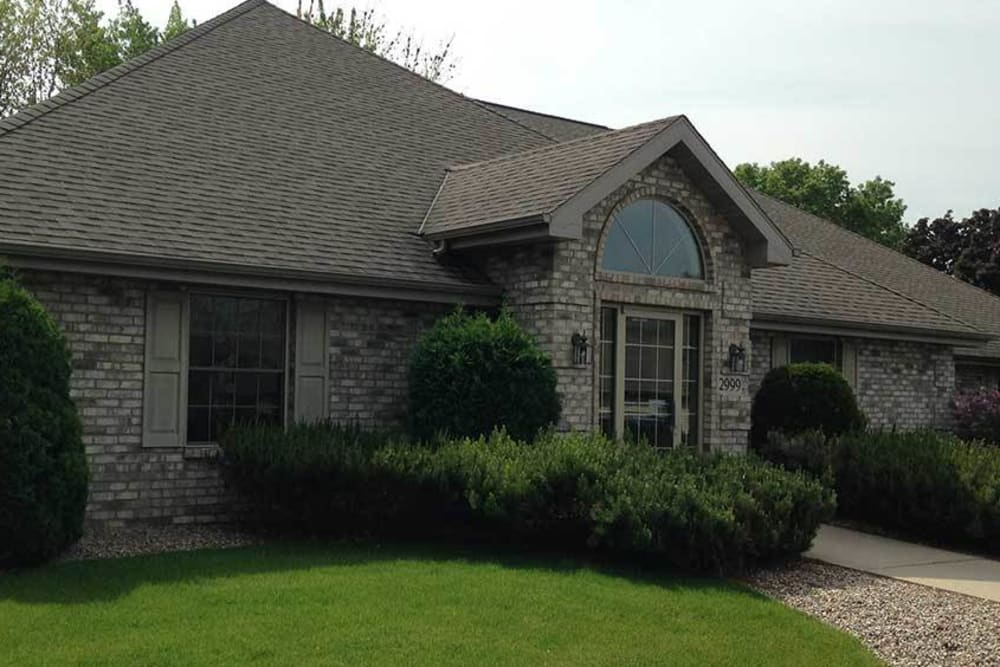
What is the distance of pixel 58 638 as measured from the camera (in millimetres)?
7637

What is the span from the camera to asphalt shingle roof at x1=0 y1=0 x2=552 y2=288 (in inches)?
A: 494

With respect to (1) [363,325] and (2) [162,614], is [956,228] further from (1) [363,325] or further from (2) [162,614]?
(2) [162,614]

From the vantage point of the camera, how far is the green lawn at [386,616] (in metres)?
7.56

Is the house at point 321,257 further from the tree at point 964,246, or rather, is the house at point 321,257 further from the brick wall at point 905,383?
the tree at point 964,246

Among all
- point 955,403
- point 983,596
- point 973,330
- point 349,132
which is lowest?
point 983,596

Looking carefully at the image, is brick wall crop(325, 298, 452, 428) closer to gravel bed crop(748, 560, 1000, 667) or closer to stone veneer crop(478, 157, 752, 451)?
stone veneer crop(478, 157, 752, 451)

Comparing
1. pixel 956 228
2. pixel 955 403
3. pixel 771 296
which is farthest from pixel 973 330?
pixel 956 228

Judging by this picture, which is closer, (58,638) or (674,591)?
(58,638)

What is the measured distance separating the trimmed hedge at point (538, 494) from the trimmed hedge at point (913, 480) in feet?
5.26

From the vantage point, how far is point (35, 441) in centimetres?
962

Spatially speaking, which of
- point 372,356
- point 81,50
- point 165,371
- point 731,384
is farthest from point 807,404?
point 81,50

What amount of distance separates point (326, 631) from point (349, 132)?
10496mm

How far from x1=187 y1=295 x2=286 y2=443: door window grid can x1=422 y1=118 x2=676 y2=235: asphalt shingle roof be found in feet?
8.96

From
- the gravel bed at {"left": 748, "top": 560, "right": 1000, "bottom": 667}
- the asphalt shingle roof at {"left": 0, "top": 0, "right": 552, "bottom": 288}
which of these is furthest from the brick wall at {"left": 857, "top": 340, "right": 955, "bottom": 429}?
the gravel bed at {"left": 748, "top": 560, "right": 1000, "bottom": 667}
